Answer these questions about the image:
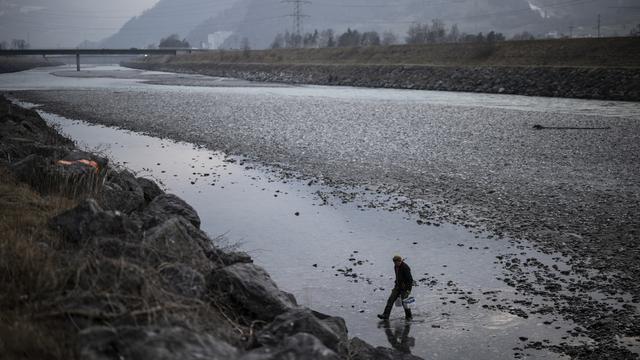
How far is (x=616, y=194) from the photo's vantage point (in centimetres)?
2033

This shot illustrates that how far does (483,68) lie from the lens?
82.9 meters

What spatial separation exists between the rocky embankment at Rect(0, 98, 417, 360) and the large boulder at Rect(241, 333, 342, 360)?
12 mm

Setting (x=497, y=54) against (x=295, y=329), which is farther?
(x=497, y=54)

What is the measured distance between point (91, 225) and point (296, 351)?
4.92m

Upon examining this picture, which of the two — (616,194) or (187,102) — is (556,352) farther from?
(187,102)

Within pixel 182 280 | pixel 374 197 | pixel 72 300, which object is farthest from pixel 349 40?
pixel 72 300

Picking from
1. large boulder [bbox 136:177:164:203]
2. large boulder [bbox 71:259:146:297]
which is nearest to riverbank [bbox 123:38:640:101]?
large boulder [bbox 136:177:164:203]

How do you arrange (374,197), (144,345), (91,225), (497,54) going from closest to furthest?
(144,345) → (91,225) → (374,197) → (497,54)

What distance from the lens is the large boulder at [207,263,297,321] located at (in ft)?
28.9

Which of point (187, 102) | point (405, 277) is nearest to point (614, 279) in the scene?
point (405, 277)

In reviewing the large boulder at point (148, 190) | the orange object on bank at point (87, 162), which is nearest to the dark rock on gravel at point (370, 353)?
the large boulder at point (148, 190)

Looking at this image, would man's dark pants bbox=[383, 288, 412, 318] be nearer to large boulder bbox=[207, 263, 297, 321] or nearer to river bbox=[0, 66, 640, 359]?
river bbox=[0, 66, 640, 359]

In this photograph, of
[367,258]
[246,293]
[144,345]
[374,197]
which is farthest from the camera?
[374,197]

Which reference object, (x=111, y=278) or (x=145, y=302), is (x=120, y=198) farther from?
(x=145, y=302)
